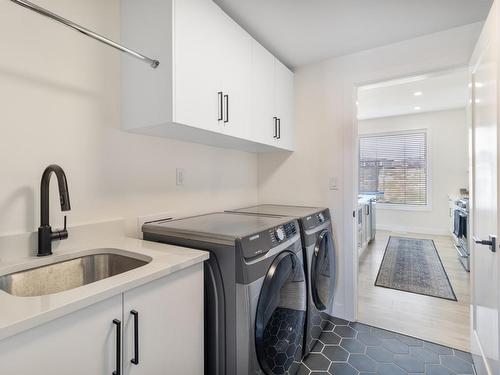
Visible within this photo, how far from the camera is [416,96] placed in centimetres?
429

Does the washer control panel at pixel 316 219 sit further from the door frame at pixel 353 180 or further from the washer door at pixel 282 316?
the washer door at pixel 282 316

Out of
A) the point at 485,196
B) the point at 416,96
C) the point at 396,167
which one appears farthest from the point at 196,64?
the point at 396,167

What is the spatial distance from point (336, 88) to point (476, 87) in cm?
98

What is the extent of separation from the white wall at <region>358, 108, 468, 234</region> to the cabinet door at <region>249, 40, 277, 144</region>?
4.67 m

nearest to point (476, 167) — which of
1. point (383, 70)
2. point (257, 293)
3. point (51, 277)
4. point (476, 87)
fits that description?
point (476, 87)

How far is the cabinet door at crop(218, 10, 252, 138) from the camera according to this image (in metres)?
1.59

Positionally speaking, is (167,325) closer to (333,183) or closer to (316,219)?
(316,219)

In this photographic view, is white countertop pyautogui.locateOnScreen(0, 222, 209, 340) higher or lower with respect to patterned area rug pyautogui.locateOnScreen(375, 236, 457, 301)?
higher

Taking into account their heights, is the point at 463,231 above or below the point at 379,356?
above

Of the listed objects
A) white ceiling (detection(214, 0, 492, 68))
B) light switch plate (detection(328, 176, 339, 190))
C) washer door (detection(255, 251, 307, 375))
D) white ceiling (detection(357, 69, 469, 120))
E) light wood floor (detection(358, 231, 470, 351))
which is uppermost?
white ceiling (detection(357, 69, 469, 120))

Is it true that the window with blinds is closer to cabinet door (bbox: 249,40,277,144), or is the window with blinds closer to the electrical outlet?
cabinet door (bbox: 249,40,277,144)

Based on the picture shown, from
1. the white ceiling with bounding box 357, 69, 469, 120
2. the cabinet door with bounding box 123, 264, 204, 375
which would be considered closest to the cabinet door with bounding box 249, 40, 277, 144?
the cabinet door with bounding box 123, 264, 204, 375

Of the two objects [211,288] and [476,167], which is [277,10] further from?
[211,288]

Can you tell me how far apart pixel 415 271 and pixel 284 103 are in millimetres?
2637
